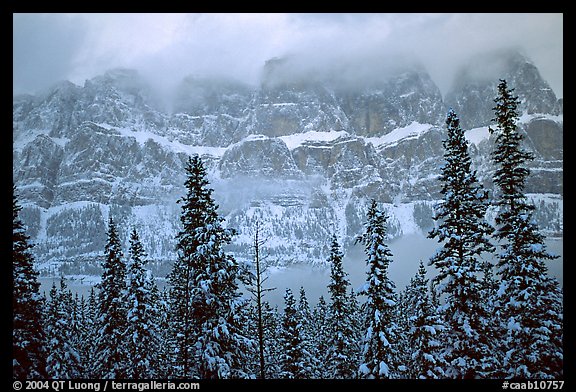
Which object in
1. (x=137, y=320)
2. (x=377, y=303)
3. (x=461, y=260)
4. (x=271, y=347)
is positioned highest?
(x=461, y=260)

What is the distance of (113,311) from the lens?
1098 inches

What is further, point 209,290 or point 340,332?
point 340,332

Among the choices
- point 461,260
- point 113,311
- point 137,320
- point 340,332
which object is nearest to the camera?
point 461,260

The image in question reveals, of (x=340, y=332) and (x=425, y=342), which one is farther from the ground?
(x=425, y=342)

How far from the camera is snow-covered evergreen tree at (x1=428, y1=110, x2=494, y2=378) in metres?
19.0

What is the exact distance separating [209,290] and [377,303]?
845 centimetres

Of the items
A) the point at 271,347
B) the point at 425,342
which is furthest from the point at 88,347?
the point at 425,342

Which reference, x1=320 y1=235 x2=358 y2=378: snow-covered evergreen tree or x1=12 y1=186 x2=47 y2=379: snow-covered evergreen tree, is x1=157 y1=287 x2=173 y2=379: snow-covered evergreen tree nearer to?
x1=12 y1=186 x2=47 y2=379: snow-covered evergreen tree

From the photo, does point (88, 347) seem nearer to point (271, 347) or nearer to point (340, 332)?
point (271, 347)

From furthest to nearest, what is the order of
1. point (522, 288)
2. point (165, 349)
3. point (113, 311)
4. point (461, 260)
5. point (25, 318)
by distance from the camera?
1. point (165, 349)
2. point (113, 311)
3. point (25, 318)
4. point (461, 260)
5. point (522, 288)

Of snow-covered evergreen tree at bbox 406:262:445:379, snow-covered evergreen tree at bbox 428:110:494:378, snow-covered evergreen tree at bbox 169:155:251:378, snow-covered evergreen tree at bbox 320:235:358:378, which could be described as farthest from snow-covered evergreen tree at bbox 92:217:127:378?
snow-covered evergreen tree at bbox 428:110:494:378

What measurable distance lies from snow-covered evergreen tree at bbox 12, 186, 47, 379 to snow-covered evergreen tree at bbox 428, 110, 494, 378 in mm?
16777
